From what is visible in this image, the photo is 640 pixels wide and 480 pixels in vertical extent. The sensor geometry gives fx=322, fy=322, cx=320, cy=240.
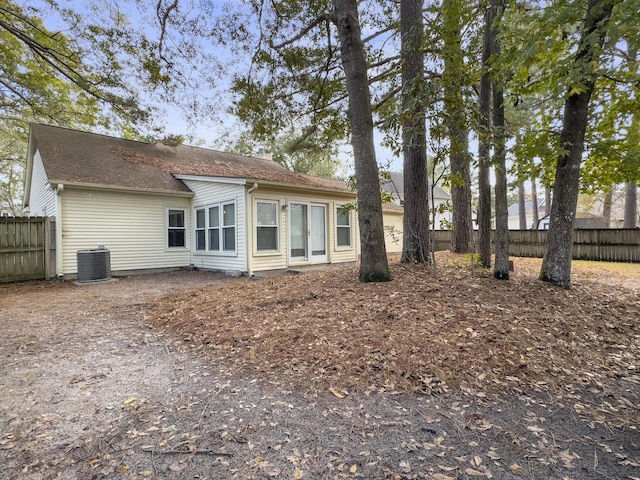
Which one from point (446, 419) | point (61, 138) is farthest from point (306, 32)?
point (61, 138)

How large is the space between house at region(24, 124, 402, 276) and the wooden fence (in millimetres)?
315

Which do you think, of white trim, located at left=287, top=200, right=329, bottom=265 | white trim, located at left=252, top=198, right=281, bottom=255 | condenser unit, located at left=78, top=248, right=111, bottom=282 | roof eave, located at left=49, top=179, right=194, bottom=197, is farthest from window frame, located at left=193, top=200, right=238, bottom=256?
condenser unit, located at left=78, top=248, right=111, bottom=282

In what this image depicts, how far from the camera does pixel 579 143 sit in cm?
516

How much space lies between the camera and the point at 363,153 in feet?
17.5

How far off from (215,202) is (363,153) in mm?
5822

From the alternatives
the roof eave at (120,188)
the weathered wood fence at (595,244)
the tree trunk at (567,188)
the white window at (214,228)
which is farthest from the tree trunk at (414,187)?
the roof eave at (120,188)

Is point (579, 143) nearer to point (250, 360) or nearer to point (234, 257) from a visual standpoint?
point (250, 360)

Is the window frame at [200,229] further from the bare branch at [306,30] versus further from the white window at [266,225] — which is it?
the bare branch at [306,30]

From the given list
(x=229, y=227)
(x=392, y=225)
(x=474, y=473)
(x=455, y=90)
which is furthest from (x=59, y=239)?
(x=392, y=225)

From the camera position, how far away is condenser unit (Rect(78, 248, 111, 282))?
815 cm

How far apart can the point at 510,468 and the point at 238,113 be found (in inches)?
326

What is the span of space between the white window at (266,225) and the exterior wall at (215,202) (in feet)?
1.40

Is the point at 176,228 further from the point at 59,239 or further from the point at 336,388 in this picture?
the point at 336,388

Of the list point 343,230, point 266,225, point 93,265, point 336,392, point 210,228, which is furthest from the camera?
point 343,230
